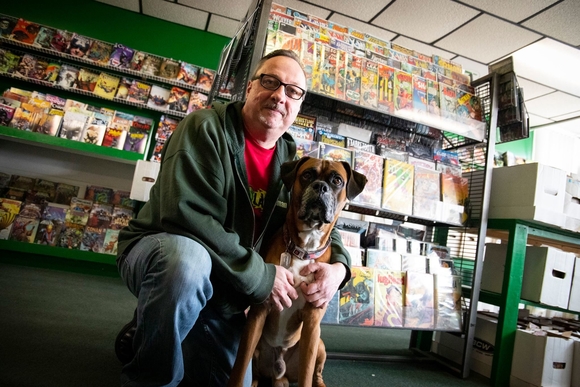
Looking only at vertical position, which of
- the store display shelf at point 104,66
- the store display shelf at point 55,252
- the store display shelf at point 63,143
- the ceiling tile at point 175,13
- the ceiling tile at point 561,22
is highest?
the ceiling tile at point 561,22

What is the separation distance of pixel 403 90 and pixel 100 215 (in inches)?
120

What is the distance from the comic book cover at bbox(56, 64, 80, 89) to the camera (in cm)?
341

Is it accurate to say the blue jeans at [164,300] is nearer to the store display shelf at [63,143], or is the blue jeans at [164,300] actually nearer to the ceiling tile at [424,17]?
the store display shelf at [63,143]

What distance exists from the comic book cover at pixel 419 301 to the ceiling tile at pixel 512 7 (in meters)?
2.77

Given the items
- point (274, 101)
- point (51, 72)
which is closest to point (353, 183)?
point (274, 101)

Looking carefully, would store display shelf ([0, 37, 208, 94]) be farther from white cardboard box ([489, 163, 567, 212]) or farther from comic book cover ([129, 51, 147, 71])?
white cardboard box ([489, 163, 567, 212])

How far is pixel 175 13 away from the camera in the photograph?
3939 millimetres

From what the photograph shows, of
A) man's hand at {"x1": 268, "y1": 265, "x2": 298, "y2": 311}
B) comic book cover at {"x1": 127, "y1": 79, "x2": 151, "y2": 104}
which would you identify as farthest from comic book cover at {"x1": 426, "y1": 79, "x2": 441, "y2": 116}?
comic book cover at {"x1": 127, "y1": 79, "x2": 151, "y2": 104}

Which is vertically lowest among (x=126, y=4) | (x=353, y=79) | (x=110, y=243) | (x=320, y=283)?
(x=110, y=243)

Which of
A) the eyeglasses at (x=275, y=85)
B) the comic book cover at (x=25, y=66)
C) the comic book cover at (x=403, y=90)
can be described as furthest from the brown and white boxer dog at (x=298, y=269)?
the comic book cover at (x=25, y=66)

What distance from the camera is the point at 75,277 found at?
10.3 feet

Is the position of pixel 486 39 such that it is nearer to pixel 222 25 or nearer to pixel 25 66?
pixel 222 25

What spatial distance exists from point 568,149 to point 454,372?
575cm

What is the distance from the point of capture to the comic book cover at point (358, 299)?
183cm
